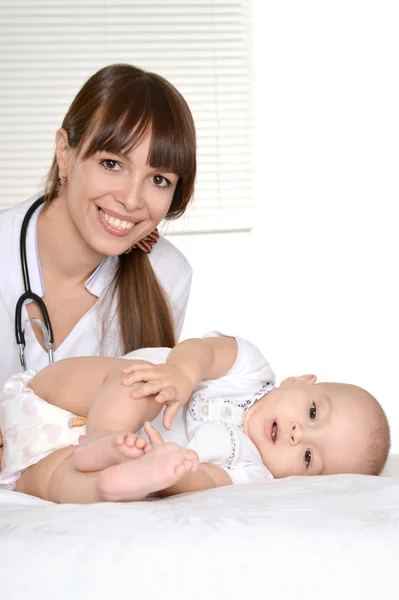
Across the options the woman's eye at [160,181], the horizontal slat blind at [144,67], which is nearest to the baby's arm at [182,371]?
the woman's eye at [160,181]

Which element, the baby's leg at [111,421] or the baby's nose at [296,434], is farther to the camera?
the baby's nose at [296,434]

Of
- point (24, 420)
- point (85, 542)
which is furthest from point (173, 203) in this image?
point (85, 542)

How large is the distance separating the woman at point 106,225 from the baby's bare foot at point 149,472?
806 millimetres

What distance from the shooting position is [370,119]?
4148 mm

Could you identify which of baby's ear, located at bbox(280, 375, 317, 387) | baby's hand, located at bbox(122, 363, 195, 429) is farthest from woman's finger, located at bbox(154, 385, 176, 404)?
baby's ear, located at bbox(280, 375, 317, 387)

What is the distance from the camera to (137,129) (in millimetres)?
1799

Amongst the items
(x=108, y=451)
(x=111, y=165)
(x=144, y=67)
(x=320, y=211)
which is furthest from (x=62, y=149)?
(x=320, y=211)

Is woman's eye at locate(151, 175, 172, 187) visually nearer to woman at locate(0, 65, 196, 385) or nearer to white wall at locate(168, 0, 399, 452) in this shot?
woman at locate(0, 65, 196, 385)

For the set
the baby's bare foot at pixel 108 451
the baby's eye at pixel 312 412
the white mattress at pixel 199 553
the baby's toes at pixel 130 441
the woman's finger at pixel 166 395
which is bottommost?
the white mattress at pixel 199 553

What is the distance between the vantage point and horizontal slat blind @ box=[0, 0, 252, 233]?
4.08 metres

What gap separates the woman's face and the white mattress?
88 centimetres

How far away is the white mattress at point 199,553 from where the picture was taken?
1.00 meters

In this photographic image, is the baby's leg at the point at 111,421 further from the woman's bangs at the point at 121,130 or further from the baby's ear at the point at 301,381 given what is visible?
the woman's bangs at the point at 121,130

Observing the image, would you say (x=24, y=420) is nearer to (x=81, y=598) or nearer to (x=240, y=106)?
(x=81, y=598)
